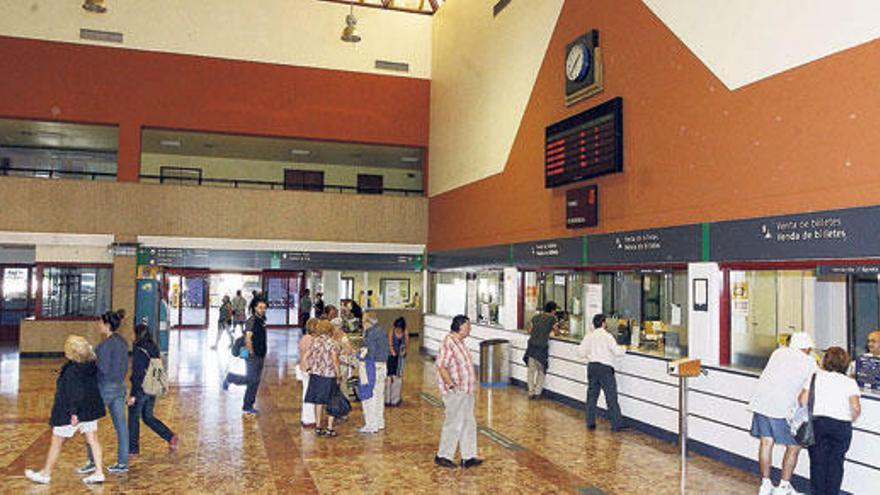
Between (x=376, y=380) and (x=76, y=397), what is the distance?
3386 millimetres

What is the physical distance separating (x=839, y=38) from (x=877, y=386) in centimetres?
301

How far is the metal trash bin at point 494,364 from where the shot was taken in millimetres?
12000

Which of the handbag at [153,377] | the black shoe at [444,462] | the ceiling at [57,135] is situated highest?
the ceiling at [57,135]

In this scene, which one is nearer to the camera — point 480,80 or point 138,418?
point 138,418

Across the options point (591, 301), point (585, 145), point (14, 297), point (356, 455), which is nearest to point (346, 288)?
point (14, 297)

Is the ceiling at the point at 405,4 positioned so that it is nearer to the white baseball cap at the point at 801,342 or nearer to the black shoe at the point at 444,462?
the black shoe at the point at 444,462

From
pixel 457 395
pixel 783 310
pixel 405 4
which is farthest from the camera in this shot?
pixel 405 4

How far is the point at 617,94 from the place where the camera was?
30.7 feet

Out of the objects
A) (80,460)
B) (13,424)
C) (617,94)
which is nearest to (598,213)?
(617,94)

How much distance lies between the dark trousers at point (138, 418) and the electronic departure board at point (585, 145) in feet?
20.4

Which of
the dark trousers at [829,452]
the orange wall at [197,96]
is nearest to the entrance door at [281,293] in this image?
the orange wall at [197,96]

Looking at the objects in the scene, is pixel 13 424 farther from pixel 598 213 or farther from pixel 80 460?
pixel 598 213

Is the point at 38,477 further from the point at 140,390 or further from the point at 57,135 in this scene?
the point at 57,135

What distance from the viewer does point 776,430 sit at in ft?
19.0
